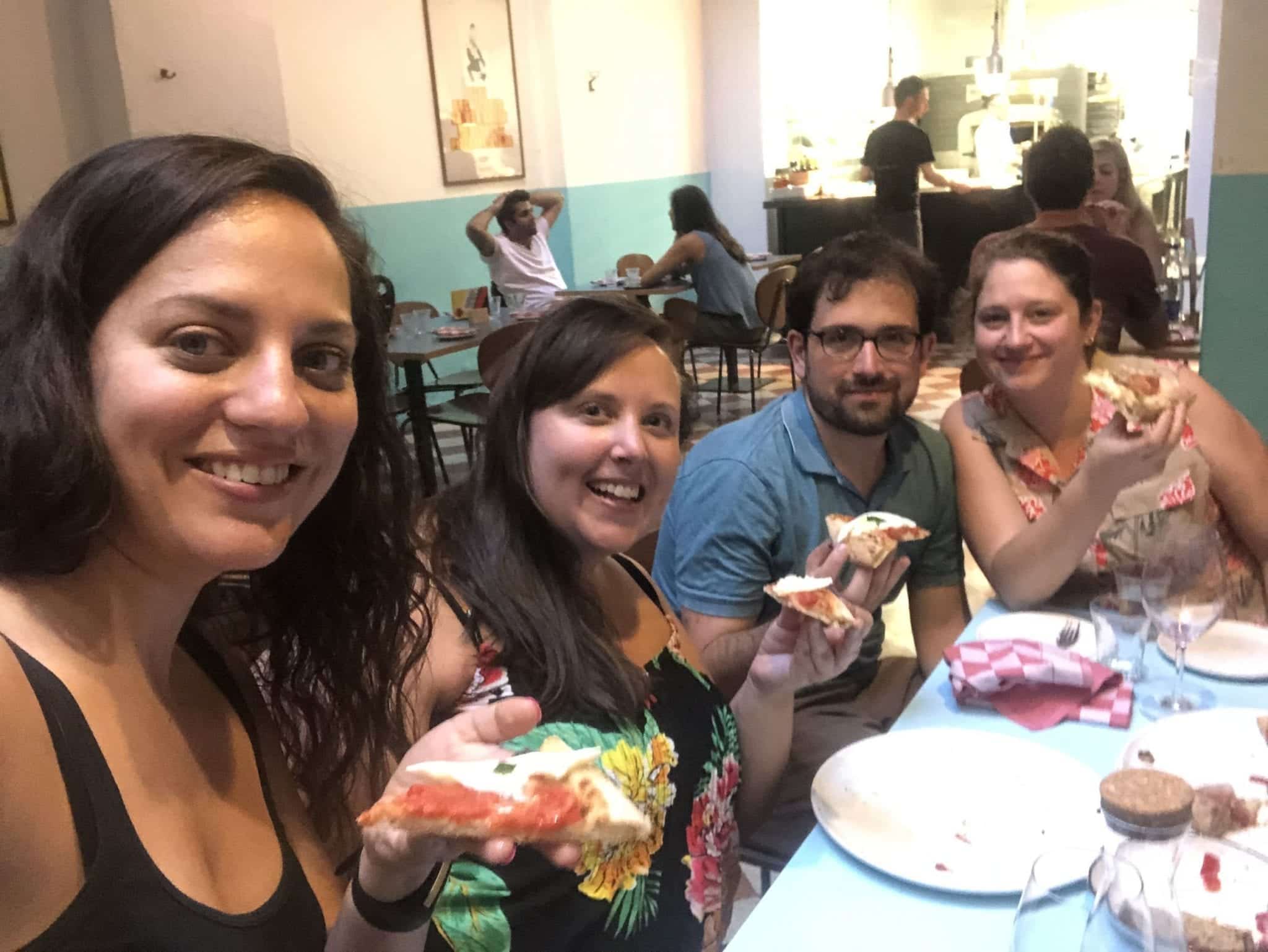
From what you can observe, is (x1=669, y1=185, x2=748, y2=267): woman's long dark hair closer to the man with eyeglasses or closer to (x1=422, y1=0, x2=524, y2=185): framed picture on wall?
(x1=422, y1=0, x2=524, y2=185): framed picture on wall

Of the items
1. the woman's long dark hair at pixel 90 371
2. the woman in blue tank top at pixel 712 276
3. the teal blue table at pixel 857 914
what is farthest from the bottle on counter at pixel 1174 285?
the woman's long dark hair at pixel 90 371

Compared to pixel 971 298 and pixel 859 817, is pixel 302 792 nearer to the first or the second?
pixel 859 817

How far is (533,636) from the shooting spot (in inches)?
52.6

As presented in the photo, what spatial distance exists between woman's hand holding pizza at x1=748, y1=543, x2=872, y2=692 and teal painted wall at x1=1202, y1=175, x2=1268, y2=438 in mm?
2703

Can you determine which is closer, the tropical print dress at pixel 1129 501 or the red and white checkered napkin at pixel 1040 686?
the red and white checkered napkin at pixel 1040 686

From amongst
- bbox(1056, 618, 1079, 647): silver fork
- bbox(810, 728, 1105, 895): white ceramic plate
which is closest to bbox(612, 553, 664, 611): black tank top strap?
bbox(810, 728, 1105, 895): white ceramic plate

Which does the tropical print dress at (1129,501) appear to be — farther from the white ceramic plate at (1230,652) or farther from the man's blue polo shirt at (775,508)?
the white ceramic plate at (1230,652)

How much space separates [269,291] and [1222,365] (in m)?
3.60

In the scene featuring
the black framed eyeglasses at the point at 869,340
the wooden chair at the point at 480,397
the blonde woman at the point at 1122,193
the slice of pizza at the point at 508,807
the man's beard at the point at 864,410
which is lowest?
the wooden chair at the point at 480,397

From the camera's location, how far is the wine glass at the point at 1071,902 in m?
0.87

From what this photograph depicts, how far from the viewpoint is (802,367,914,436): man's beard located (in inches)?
75.5

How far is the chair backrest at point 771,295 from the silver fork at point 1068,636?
16.4 ft

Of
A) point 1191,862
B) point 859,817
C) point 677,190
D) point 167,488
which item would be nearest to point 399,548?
point 167,488

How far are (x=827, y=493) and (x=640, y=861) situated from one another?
873mm
